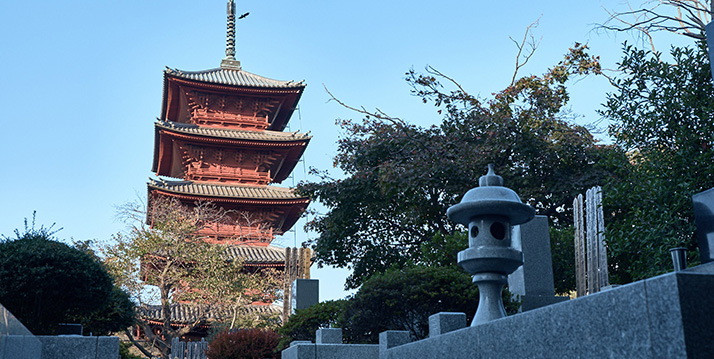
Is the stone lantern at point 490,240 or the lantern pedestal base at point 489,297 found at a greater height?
the stone lantern at point 490,240

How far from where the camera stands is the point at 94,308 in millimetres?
11609

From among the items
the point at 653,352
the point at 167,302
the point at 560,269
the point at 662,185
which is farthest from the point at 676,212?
the point at 167,302

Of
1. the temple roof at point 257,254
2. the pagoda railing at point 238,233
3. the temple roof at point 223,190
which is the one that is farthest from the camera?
the pagoda railing at point 238,233

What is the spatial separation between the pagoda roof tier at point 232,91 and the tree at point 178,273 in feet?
29.0

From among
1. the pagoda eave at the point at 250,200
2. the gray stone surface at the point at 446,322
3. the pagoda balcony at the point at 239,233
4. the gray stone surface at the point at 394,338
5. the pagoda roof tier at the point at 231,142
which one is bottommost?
the gray stone surface at the point at 394,338

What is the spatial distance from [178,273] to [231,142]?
378 inches

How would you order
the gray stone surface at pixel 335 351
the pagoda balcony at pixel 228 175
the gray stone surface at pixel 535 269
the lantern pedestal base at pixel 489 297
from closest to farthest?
the lantern pedestal base at pixel 489 297
the gray stone surface at pixel 335 351
the gray stone surface at pixel 535 269
the pagoda balcony at pixel 228 175

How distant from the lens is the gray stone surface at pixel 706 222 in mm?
5523

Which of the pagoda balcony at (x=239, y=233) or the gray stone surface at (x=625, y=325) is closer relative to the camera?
the gray stone surface at (x=625, y=325)

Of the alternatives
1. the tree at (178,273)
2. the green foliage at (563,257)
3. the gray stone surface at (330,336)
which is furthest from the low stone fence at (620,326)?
the tree at (178,273)

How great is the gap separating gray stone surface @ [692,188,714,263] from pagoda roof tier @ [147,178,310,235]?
23102mm

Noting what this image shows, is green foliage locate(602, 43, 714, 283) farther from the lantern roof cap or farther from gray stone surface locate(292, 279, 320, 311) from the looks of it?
gray stone surface locate(292, 279, 320, 311)

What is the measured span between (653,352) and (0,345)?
4224mm

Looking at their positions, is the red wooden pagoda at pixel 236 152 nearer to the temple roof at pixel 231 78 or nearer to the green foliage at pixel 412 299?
the temple roof at pixel 231 78
